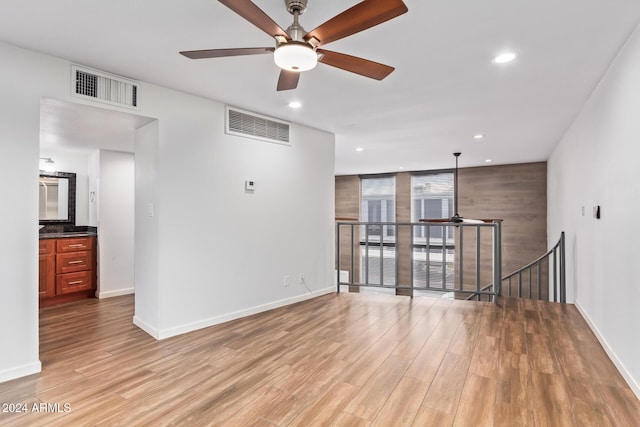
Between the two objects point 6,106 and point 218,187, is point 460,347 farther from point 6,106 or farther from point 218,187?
point 6,106

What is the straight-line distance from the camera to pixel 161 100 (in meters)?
3.10

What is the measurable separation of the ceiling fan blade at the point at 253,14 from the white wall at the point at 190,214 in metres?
1.83

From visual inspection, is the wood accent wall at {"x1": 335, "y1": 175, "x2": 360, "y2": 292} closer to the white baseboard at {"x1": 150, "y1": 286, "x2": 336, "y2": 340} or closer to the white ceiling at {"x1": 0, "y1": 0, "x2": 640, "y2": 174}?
the white baseboard at {"x1": 150, "y1": 286, "x2": 336, "y2": 340}

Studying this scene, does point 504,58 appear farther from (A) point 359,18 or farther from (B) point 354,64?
(A) point 359,18

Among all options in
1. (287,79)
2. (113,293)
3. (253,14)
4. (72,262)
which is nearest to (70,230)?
(72,262)

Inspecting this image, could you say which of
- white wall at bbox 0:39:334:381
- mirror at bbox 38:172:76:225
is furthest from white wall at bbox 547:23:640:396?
mirror at bbox 38:172:76:225

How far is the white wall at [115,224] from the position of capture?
15.1ft

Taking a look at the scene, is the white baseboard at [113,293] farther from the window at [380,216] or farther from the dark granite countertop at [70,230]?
the window at [380,216]

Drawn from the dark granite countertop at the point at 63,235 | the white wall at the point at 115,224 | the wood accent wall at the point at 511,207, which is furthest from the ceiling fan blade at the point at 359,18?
the wood accent wall at the point at 511,207

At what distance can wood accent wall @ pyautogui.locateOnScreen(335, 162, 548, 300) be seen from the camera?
679 cm

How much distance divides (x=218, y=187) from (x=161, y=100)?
38.0 inches

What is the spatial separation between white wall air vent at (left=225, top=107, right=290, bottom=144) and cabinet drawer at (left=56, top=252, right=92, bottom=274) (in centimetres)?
279

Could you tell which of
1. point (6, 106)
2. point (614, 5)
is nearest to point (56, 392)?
point (6, 106)

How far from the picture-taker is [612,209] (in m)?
2.59
